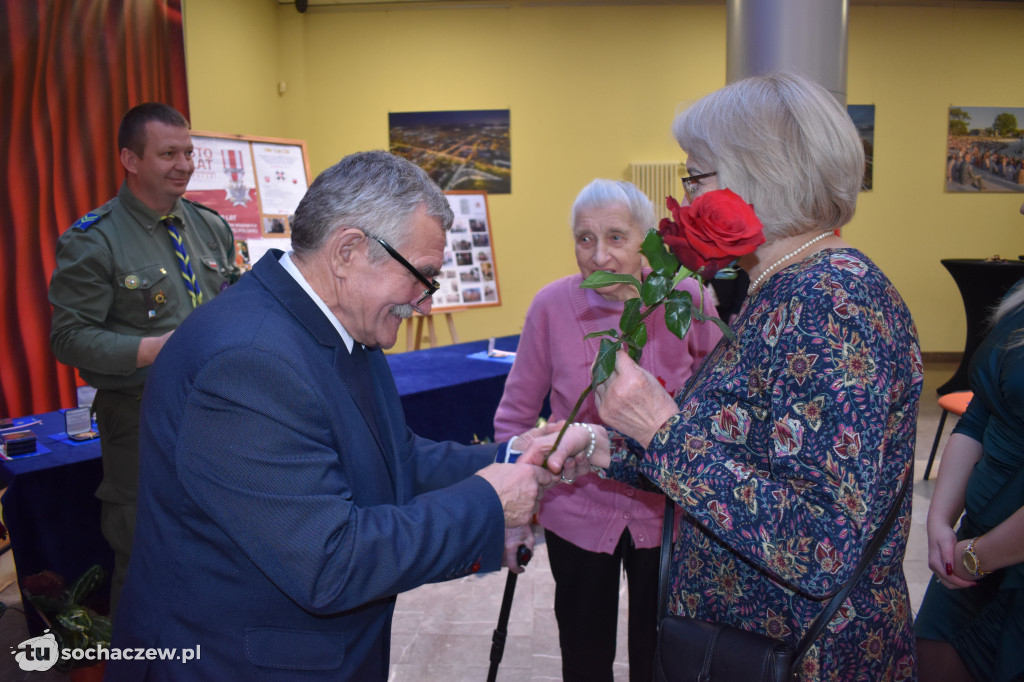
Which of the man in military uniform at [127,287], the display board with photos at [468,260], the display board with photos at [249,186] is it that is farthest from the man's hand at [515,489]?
the display board with photos at [468,260]

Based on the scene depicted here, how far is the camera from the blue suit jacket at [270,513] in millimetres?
1067

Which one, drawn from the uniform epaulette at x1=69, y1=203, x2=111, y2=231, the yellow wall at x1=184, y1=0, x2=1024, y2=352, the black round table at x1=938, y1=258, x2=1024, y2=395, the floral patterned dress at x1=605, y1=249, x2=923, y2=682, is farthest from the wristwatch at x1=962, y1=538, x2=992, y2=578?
the yellow wall at x1=184, y1=0, x2=1024, y2=352

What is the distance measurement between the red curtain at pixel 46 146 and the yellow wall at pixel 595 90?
10.7 ft

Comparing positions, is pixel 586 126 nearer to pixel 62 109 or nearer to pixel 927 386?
pixel 927 386

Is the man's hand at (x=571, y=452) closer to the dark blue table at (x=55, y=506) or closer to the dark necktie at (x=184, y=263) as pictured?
the dark necktie at (x=184, y=263)

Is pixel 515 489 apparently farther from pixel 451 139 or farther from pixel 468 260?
pixel 451 139

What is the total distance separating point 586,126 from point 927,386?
15.5ft

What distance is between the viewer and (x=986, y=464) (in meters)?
1.67

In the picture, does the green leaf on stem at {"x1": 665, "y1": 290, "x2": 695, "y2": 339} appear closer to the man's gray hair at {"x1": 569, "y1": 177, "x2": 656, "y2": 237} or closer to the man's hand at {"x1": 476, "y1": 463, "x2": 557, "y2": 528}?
the man's hand at {"x1": 476, "y1": 463, "x2": 557, "y2": 528}

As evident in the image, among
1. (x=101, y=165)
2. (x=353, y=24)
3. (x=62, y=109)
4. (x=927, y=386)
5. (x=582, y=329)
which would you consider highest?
(x=353, y=24)

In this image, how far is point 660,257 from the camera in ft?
4.05

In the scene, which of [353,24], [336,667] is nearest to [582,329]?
[336,667]

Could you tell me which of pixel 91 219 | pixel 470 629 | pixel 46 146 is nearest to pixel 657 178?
pixel 46 146

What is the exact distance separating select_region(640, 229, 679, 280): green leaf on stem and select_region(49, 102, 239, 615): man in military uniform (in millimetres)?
1816
